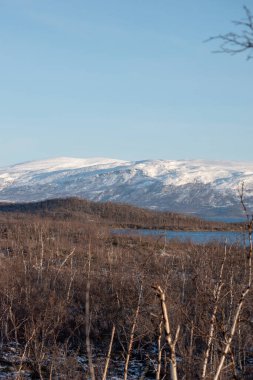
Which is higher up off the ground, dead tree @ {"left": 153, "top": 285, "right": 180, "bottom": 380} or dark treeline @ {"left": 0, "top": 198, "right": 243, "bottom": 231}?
dead tree @ {"left": 153, "top": 285, "right": 180, "bottom": 380}

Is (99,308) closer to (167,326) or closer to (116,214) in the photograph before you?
(167,326)

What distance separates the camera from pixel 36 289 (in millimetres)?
25188

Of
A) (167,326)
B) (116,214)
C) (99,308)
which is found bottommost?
(99,308)

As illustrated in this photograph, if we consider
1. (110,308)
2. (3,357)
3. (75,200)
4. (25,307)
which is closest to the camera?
(3,357)

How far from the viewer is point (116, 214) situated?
277 feet

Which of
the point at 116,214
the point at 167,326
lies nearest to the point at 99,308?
the point at 167,326

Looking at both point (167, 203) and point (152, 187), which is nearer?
point (167, 203)

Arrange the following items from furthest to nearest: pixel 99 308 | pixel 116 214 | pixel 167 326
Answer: pixel 116 214 < pixel 99 308 < pixel 167 326

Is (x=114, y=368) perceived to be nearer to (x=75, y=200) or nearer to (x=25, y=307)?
(x=25, y=307)

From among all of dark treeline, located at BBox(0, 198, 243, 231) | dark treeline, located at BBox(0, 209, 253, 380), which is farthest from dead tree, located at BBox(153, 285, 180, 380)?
dark treeline, located at BBox(0, 198, 243, 231)

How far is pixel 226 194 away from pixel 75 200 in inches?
3562

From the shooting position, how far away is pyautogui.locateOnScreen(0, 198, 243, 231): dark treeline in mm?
75475

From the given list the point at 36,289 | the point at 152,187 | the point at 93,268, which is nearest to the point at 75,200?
the point at 93,268

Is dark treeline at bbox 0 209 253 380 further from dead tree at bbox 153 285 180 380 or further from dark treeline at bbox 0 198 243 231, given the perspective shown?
dark treeline at bbox 0 198 243 231
